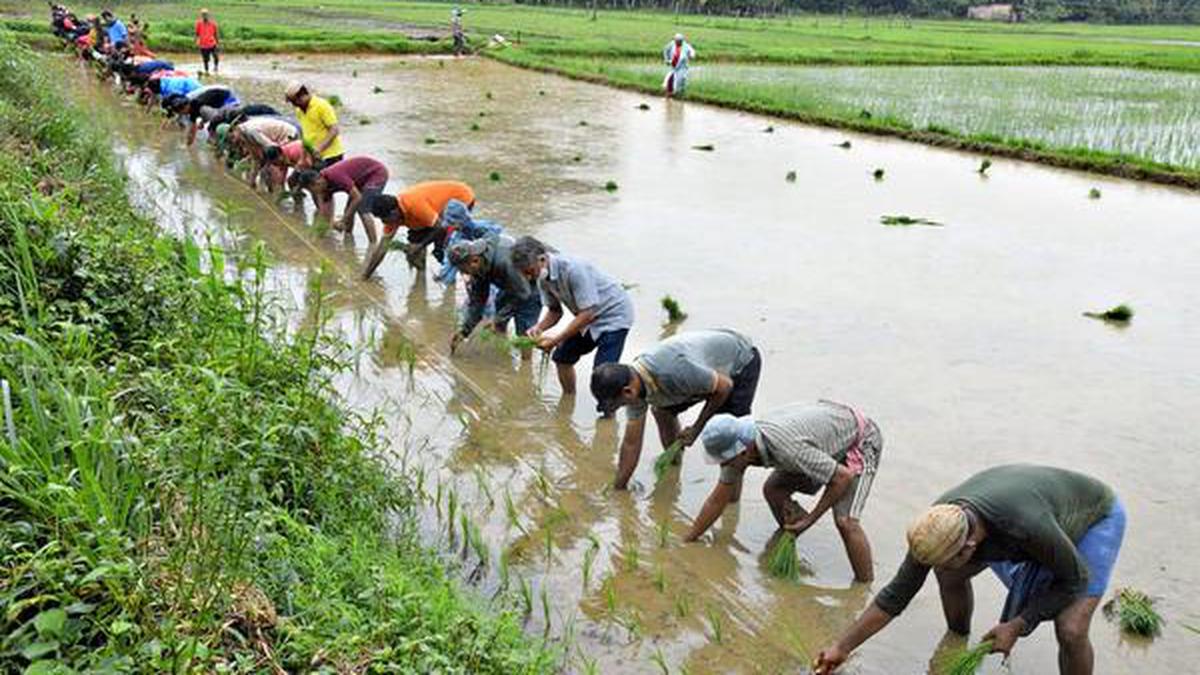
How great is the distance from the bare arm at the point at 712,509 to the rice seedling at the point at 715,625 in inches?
16.9

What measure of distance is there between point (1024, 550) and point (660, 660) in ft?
4.28

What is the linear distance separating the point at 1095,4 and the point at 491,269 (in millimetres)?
73021

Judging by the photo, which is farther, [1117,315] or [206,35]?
[206,35]

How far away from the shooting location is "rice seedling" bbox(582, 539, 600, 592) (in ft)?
13.8

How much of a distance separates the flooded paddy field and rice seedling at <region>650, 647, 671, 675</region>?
486 inches

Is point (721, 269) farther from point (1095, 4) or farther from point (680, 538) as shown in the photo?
point (1095, 4)

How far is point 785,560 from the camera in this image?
4266mm

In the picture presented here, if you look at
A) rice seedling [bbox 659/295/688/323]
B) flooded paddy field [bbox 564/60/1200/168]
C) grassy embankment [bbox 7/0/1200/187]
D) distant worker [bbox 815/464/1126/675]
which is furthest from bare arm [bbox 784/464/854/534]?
flooded paddy field [bbox 564/60/1200/168]

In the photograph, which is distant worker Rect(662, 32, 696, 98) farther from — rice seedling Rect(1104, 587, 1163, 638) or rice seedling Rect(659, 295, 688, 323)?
rice seedling Rect(1104, 587, 1163, 638)

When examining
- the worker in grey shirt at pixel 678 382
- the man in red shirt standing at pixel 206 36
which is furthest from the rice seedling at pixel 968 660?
the man in red shirt standing at pixel 206 36

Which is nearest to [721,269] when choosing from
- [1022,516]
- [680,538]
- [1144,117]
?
[680,538]

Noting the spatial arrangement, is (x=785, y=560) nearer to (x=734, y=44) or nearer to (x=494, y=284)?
(x=494, y=284)

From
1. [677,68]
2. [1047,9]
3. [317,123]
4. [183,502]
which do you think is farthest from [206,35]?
[1047,9]

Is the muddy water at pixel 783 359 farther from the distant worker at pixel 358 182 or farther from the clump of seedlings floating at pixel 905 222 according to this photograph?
the distant worker at pixel 358 182
